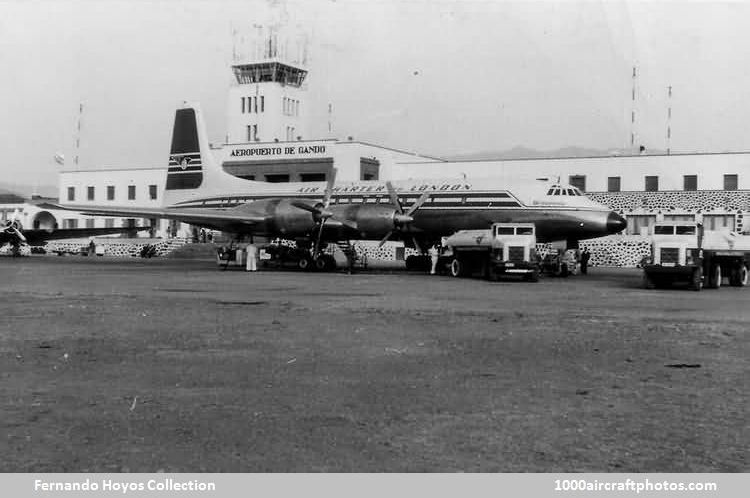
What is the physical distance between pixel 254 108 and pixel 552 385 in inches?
2819

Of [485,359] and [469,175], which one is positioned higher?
[469,175]

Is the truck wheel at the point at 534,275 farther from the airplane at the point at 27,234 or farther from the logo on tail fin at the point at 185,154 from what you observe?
the airplane at the point at 27,234

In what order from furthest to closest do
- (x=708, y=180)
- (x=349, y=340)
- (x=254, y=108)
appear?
(x=254, y=108)
(x=708, y=180)
(x=349, y=340)

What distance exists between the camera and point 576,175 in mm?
55688

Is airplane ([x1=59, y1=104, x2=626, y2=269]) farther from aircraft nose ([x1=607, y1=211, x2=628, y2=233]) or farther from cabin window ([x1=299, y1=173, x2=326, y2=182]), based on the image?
cabin window ([x1=299, y1=173, x2=326, y2=182])

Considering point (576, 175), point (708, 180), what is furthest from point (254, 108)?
point (708, 180)

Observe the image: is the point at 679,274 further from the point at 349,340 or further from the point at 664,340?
the point at 349,340

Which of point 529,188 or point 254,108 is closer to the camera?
point 529,188

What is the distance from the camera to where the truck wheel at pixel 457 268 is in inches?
1312

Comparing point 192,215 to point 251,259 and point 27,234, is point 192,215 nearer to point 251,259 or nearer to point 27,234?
point 251,259

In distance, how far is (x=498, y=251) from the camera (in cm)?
2978

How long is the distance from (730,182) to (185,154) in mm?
35222

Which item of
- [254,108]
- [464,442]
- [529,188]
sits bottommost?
[464,442]

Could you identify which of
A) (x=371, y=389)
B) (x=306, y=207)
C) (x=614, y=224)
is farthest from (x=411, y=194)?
(x=371, y=389)
